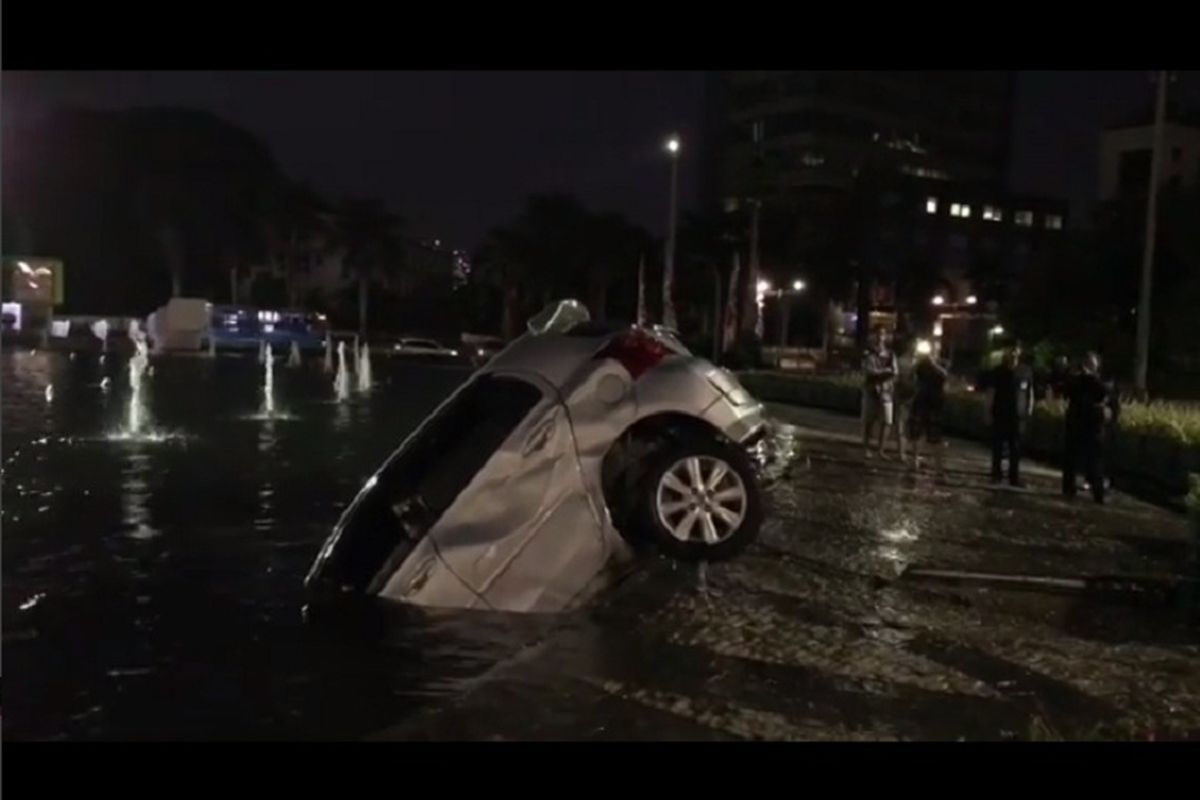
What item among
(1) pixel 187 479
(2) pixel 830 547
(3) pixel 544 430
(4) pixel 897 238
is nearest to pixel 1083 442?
(2) pixel 830 547

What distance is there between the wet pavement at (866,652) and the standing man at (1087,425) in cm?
227

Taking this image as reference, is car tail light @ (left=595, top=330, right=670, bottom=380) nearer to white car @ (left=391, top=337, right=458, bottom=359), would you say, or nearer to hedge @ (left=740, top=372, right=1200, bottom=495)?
hedge @ (left=740, top=372, right=1200, bottom=495)

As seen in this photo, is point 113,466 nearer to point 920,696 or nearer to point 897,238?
point 920,696

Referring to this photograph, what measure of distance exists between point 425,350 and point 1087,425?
142 ft

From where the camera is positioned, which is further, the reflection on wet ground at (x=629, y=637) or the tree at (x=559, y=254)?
the tree at (x=559, y=254)

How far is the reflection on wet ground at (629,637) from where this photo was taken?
5973 mm

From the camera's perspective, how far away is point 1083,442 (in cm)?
1386

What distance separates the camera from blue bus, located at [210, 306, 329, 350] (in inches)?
2290

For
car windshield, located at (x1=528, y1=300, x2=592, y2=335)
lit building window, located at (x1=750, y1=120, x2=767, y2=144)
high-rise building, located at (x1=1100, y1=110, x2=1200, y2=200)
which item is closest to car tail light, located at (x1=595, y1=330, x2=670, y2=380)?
car windshield, located at (x1=528, y1=300, x2=592, y2=335)

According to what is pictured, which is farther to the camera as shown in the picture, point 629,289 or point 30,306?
point 629,289

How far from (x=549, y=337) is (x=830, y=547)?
325cm

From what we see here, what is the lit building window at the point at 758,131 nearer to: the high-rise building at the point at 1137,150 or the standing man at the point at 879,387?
the high-rise building at the point at 1137,150

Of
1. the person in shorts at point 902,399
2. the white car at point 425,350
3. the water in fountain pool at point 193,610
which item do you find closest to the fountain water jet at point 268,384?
the white car at point 425,350

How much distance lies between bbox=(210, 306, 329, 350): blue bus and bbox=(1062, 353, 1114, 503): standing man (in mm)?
46812
